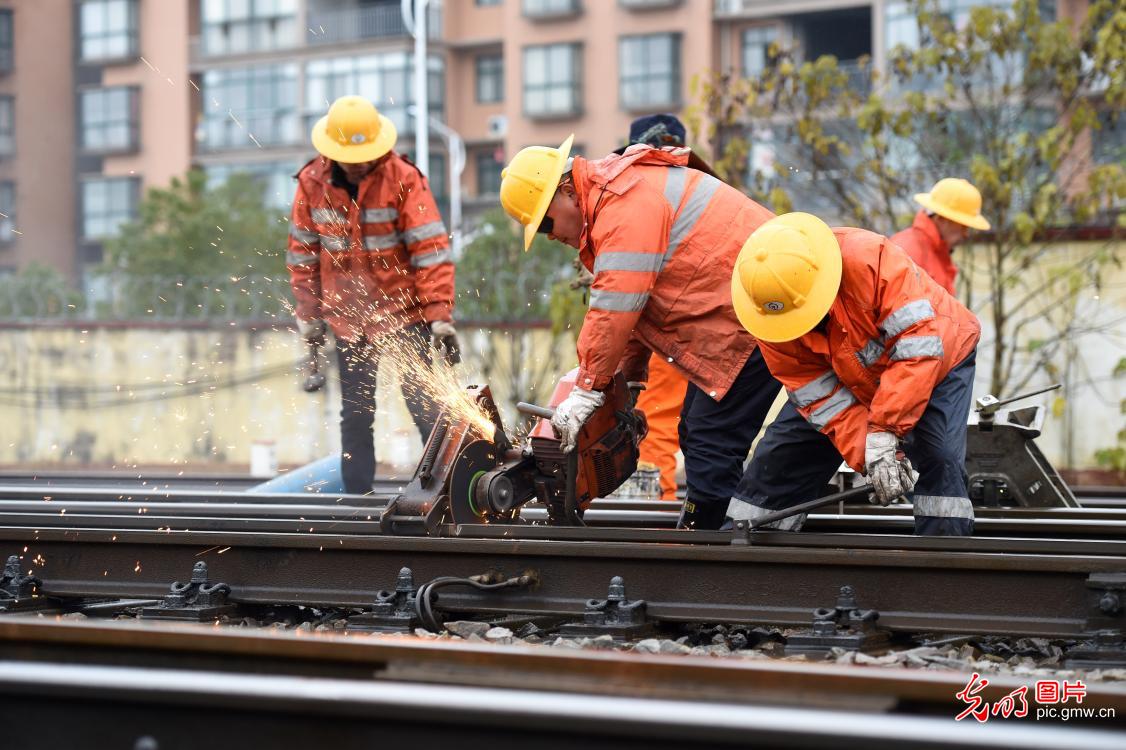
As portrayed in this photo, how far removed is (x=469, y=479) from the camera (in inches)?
225

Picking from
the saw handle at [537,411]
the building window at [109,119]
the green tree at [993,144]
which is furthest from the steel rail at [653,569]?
the building window at [109,119]

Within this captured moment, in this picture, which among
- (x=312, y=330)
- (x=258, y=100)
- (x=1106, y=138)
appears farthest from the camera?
(x=258, y=100)

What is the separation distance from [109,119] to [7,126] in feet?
14.9

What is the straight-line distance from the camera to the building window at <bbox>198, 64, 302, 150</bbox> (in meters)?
42.9

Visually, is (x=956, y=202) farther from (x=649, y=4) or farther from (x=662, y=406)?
(x=649, y=4)

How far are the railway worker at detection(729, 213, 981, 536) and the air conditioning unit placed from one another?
36.1 meters

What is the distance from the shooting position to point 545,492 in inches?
231

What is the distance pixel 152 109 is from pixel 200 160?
98.4 inches

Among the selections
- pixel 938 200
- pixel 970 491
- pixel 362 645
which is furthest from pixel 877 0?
pixel 362 645

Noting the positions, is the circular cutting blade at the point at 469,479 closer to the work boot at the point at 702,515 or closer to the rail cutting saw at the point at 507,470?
the rail cutting saw at the point at 507,470

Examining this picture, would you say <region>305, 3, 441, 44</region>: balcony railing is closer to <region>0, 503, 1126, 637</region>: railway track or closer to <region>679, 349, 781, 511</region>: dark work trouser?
<region>679, 349, 781, 511</region>: dark work trouser

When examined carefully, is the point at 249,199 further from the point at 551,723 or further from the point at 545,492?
the point at 551,723

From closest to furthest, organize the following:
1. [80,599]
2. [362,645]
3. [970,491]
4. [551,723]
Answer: [551,723] → [362,645] → [80,599] → [970,491]

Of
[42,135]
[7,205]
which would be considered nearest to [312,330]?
[7,205]
